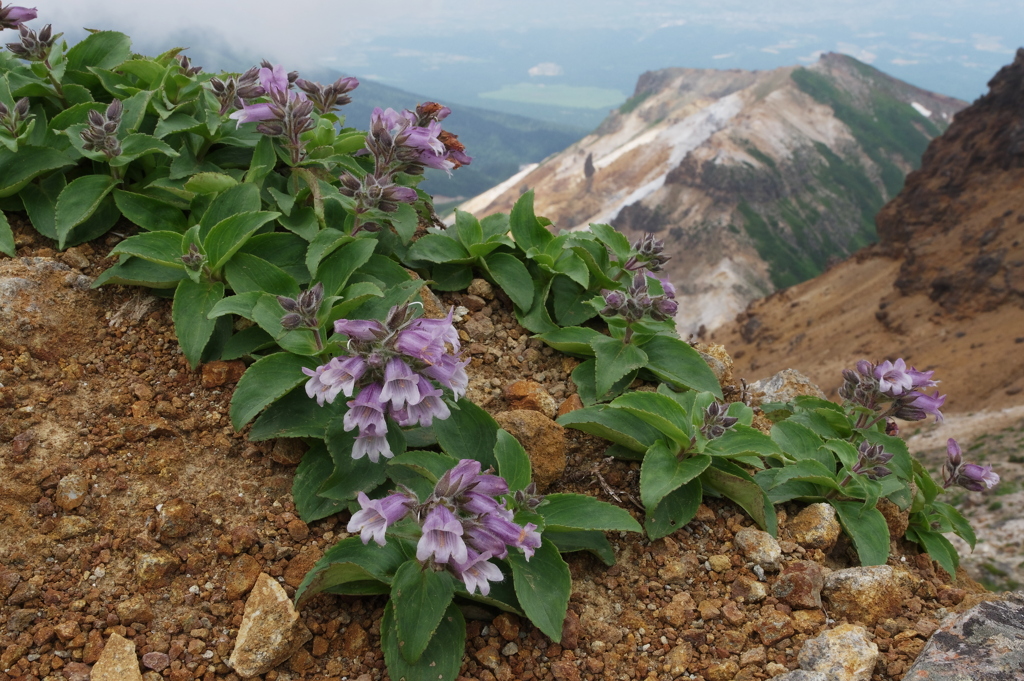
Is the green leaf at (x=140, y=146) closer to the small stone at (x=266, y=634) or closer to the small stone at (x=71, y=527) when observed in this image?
the small stone at (x=71, y=527)

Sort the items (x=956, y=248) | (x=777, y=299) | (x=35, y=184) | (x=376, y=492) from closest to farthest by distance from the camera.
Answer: (x=376, y=492)
(x=35, y=184)
(x=956, y=248)
(x=777, y=299)

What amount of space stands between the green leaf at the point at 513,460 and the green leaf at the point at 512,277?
2.16 meters

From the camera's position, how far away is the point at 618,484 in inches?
202

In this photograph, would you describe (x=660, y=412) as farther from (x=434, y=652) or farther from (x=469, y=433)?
(x=434, y=652)

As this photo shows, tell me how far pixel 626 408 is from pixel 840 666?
2050 millimetres

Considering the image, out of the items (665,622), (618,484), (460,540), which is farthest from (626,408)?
(460,540)

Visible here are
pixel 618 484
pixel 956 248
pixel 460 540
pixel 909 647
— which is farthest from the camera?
pixel 956 248

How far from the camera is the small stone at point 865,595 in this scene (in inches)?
168

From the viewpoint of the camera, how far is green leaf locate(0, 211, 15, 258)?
5.43m

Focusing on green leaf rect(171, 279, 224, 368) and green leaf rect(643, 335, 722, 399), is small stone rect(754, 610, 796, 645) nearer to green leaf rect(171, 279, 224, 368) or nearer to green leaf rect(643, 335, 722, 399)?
green leaf rect(643, 335, 722, 399)

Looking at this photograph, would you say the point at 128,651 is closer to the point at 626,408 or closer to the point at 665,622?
the point at 665,622

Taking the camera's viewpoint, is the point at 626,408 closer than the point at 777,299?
Yes

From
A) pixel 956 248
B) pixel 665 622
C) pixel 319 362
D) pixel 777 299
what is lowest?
pixel 777 299

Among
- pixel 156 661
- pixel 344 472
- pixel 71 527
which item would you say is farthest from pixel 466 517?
pixel 71 527
